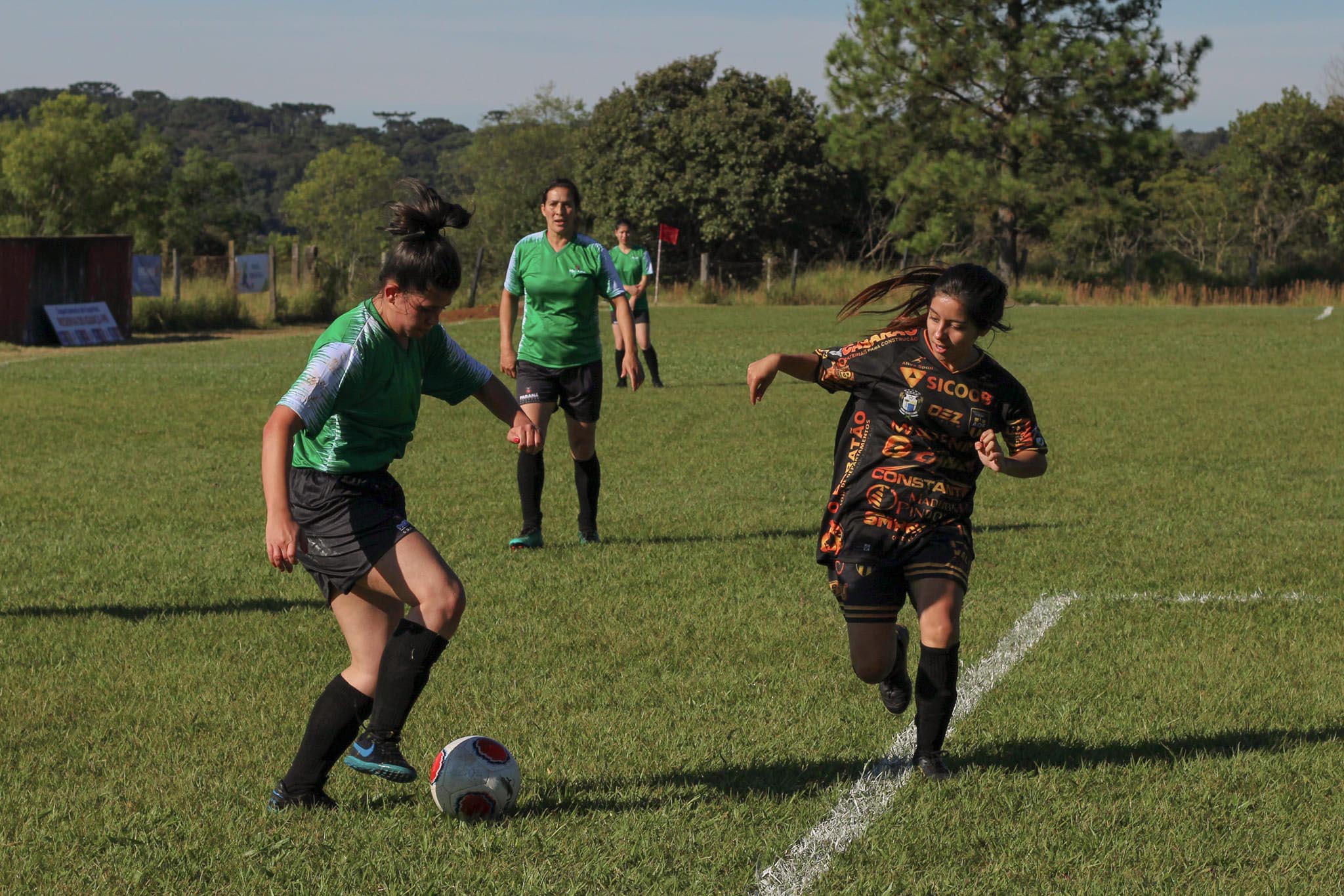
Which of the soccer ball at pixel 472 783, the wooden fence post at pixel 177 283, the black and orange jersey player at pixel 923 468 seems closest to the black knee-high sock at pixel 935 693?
the black and orange jersey player at pixel 923 468

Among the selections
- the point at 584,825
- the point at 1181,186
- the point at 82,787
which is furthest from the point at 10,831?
the point at 1181,186

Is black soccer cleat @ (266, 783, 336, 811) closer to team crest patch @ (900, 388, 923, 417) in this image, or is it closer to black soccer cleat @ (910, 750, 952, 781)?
black soccer cleat @ (910, 750, 952, 781)

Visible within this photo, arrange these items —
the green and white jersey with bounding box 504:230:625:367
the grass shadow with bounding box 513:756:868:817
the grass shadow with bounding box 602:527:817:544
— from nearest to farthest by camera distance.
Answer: the grass shadow with bounding box 513:756:868:817 < the green and white jersey with bounding box 504:230:625:367 < the grass shadow with bounding box 602:527:817:544

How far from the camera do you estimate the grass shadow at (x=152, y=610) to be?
6.84m

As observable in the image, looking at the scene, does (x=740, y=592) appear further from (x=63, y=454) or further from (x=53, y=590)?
(x=63, y=454)

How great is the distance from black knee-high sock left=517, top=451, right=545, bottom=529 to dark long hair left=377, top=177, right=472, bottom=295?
14.8 feet

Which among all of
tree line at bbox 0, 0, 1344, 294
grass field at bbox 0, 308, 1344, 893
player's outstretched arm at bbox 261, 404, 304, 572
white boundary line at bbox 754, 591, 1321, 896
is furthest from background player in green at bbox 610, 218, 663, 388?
tree line at bbox 0, 0, 1344, 294

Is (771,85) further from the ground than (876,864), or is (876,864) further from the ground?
(771,85)

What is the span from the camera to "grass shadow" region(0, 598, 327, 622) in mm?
6836

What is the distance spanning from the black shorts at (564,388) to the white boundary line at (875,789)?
117 inches

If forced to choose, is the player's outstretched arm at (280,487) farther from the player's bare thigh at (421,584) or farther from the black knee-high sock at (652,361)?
the black knee-high sock at (652,361)

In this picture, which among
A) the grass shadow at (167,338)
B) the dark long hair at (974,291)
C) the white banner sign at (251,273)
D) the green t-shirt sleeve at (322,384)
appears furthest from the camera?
the white banner sign at (251,273)

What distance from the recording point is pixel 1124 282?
4741 cm

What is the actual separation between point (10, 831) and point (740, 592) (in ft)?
13.1
